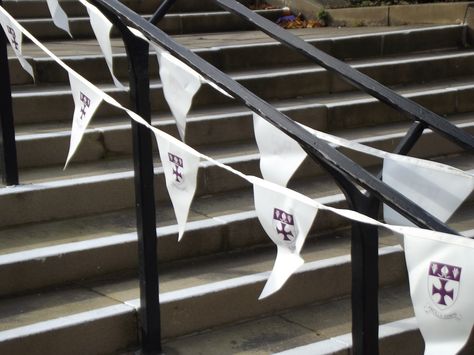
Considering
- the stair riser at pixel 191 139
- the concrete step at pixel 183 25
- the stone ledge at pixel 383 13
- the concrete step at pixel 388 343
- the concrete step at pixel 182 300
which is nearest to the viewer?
the concrete step at pixel 182 300

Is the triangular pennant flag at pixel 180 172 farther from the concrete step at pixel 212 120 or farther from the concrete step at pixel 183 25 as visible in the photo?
the concrete step at pixel 183 25

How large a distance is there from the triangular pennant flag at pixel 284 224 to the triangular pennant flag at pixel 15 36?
5.63ft

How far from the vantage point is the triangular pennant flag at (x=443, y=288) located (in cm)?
226

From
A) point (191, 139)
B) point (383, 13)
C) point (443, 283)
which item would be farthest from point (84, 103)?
point (383, 13)

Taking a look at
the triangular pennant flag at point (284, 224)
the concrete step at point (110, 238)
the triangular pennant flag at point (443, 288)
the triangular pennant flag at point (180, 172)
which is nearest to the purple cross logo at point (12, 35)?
the concrete step at point (110, 238)

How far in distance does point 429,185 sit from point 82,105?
1.44m

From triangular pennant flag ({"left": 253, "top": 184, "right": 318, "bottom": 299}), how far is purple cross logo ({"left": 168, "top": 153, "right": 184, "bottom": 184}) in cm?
42

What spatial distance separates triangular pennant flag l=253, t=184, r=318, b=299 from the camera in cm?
262

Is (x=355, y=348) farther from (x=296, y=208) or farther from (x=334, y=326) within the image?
(x=334, y=326)

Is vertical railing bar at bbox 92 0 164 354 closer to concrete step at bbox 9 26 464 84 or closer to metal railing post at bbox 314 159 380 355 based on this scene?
metal railing post at bbox 314 159 380 355

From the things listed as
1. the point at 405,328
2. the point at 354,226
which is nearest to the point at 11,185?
the point at 405,328

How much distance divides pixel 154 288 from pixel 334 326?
3.12 ft

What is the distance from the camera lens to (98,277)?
4.12 m

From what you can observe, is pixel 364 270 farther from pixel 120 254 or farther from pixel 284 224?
pixel 120 254
